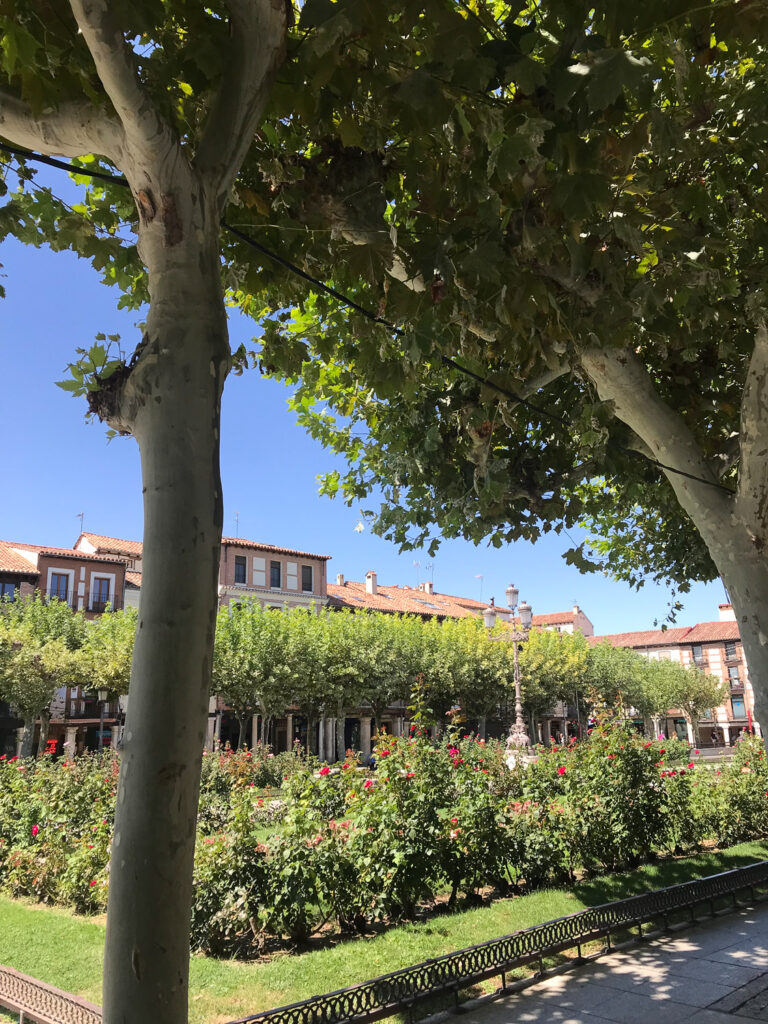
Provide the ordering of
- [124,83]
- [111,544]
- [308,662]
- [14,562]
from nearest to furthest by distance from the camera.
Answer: [124,83], [308,662], [14,562], [111,544]

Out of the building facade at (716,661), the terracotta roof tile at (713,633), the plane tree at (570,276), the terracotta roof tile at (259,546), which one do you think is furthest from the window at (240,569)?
the terracotta roof tile at (713,633)

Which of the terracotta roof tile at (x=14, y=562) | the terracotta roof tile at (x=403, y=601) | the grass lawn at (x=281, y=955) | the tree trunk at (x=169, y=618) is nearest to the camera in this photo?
the tree trunk at (x=169, y=618)

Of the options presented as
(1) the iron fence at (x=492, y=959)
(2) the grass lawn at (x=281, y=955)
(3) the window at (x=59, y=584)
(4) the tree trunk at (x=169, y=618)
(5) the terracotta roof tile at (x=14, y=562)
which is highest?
(5) the terracotta roof tile at (x=14, y=562)

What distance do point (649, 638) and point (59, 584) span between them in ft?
191

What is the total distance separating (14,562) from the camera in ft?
121

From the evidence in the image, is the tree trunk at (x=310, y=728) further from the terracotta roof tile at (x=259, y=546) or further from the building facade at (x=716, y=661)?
the building facade at (x=716, y=661)

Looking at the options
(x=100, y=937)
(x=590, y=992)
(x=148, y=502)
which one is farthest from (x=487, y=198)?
(x=100, y=937)

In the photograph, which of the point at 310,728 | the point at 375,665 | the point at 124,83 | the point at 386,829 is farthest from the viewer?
the point at 375,665

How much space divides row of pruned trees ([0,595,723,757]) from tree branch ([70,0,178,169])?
21060mm

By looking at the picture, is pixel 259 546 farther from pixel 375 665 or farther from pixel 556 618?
pixel 556 618

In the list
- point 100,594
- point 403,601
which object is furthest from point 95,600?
point 403,601

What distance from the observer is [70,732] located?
35.9 metres

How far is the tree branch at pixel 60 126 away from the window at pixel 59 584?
3761 cm

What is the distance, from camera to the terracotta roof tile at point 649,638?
71.6 m
